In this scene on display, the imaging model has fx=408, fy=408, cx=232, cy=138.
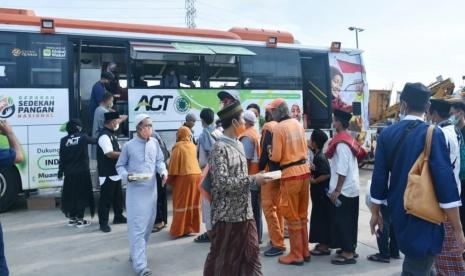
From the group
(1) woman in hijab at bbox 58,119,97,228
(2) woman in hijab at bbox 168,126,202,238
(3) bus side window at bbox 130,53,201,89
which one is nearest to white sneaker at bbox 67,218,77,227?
(1) woman in hijab at bbox 58,119,97,228

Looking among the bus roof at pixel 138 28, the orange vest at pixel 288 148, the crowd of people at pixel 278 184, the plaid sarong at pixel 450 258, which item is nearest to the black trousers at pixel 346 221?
the crowd of people at pixel 278 184

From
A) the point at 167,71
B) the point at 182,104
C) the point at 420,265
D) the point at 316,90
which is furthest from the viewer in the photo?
the point at 316,90

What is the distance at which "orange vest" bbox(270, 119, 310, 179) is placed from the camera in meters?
4.57

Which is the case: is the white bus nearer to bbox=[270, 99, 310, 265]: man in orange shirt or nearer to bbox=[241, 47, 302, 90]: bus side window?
bbox=[241, 47, 302, 90]: bus side window

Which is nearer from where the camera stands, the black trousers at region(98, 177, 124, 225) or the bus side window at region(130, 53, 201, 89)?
the black trousers at region(98, 177, 124, 225)

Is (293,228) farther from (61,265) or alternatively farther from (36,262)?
(36,262)

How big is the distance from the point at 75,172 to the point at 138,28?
11.4 feet

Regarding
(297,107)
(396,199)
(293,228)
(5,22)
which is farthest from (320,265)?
(5,22)

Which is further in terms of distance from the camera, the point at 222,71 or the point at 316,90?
Answer: the point at 316,90

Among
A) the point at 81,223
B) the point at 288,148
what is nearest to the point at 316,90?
the point at 288,148

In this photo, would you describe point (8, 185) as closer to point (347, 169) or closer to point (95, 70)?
point (95, 70)

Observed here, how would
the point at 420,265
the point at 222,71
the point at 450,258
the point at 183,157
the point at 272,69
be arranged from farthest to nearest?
1. the point at 272,69
2. the point at 222,71
3. the point at 183,157
4. the point at 450,258
5. the point at 420,265

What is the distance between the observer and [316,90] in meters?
10.9

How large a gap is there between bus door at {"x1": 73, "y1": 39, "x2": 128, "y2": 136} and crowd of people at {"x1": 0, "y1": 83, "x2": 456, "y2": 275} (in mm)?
1422
